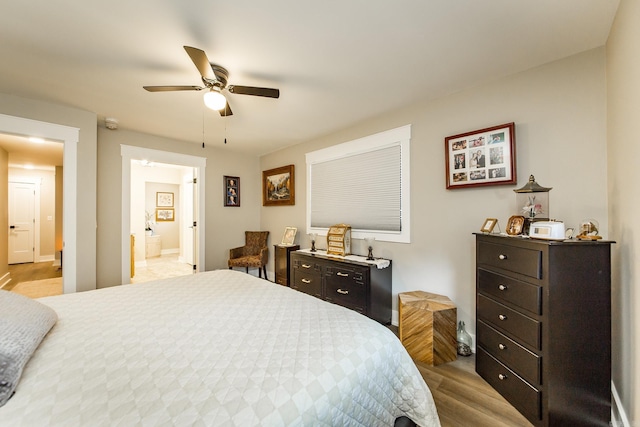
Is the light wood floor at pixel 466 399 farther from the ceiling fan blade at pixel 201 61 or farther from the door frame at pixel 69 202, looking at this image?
the door frame at pixel 69 202

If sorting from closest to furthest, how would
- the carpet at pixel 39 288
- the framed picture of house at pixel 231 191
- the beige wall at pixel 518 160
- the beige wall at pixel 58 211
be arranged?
the beige wall at pixel 518 160 → the carpet at pixel 39 288 → the framed picture of house at pixel 231 191 → the beige wall at pixel 58 211

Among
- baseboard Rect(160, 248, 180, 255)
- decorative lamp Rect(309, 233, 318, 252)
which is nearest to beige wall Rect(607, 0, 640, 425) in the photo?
decorative lamp Rect(309, 233, 318, 252)

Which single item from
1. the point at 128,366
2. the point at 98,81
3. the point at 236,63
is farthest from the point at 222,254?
the point at 128,366

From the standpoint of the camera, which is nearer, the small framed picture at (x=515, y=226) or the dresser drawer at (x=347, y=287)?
the small framed picture at (x=515, y=226)

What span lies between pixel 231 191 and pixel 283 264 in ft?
5.85

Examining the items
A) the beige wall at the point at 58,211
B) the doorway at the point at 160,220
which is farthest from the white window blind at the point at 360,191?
the beige wall at the point at 58,211

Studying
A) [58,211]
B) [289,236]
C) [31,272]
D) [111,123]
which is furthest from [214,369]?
[58,211]

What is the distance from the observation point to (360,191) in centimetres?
348

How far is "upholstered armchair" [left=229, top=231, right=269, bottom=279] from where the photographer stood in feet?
14.4

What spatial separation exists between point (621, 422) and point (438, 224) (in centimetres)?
170

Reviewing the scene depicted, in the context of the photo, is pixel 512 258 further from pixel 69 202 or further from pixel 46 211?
pixel 46 211

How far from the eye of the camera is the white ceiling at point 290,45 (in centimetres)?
154

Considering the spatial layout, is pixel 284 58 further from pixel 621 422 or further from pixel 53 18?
pixel 621 422

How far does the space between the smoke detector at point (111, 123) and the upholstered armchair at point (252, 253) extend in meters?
2.48
